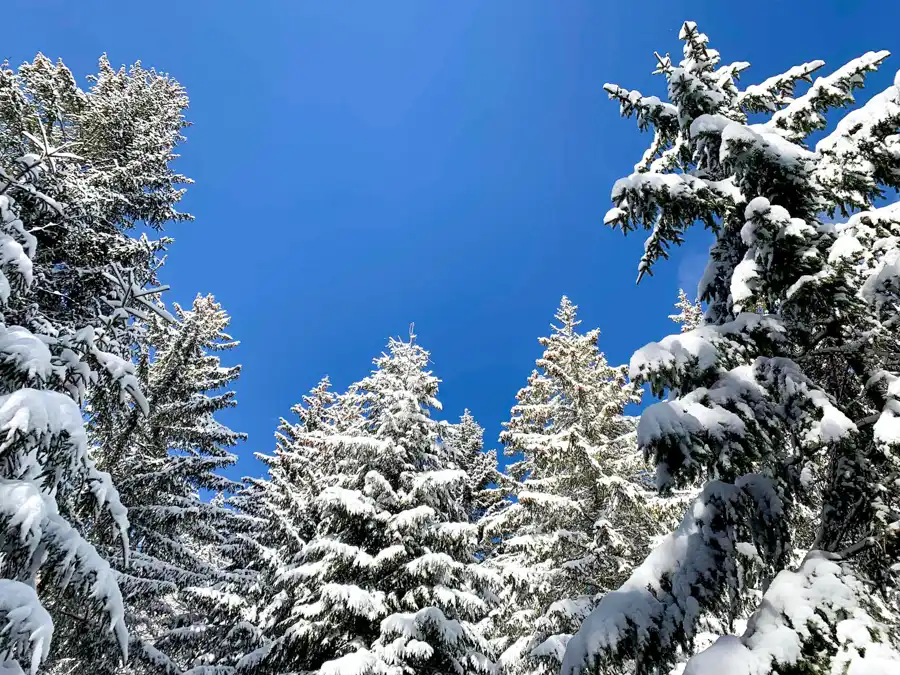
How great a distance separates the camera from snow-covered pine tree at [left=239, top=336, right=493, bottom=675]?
961 centimetres

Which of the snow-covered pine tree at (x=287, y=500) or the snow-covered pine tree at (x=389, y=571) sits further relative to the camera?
the snow-covered pine tree at (x=287, y=500)

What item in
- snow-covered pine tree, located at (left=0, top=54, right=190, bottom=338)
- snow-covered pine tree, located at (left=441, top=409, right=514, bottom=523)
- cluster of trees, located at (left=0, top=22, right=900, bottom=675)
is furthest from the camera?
snow-covered pine tree, located at (left=441, top=409, right=514, bottom=523)

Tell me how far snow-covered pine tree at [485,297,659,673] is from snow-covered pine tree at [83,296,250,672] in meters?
7.37

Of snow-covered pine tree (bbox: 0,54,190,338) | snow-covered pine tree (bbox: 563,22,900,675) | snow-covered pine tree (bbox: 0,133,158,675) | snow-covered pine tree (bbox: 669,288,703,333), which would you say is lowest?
snow-covered pine tree (bbox: 563,22,900,675)

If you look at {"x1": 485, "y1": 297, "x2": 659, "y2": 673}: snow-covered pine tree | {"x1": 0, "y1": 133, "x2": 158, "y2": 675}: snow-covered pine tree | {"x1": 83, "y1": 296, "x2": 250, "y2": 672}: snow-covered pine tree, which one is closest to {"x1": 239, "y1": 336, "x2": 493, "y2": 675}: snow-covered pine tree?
{"x1": 485, "y1": 297, "x2": 659, "y2": 673}: snow-covered pine tree

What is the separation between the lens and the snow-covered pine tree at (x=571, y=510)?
11414 millimetres

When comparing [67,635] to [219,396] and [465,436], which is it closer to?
[219,396]

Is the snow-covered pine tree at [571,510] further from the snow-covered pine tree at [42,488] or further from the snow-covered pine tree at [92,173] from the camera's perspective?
the snow-covered pine tree at [92,173]

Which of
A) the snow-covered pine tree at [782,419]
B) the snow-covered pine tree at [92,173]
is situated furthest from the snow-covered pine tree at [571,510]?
the snow-covered pine tree at [92,173]

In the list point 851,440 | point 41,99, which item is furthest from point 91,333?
point 41,99

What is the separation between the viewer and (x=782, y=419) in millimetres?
3379

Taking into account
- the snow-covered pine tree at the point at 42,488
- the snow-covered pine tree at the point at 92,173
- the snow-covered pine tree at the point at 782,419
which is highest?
the snow-covered pine tree at the point at 92,173

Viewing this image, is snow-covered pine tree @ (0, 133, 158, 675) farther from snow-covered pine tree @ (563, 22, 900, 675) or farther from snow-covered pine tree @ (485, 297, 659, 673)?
snow-covered pine tree @ (485, 297, 659, 673)

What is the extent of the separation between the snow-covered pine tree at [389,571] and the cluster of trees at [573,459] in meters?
0.07
